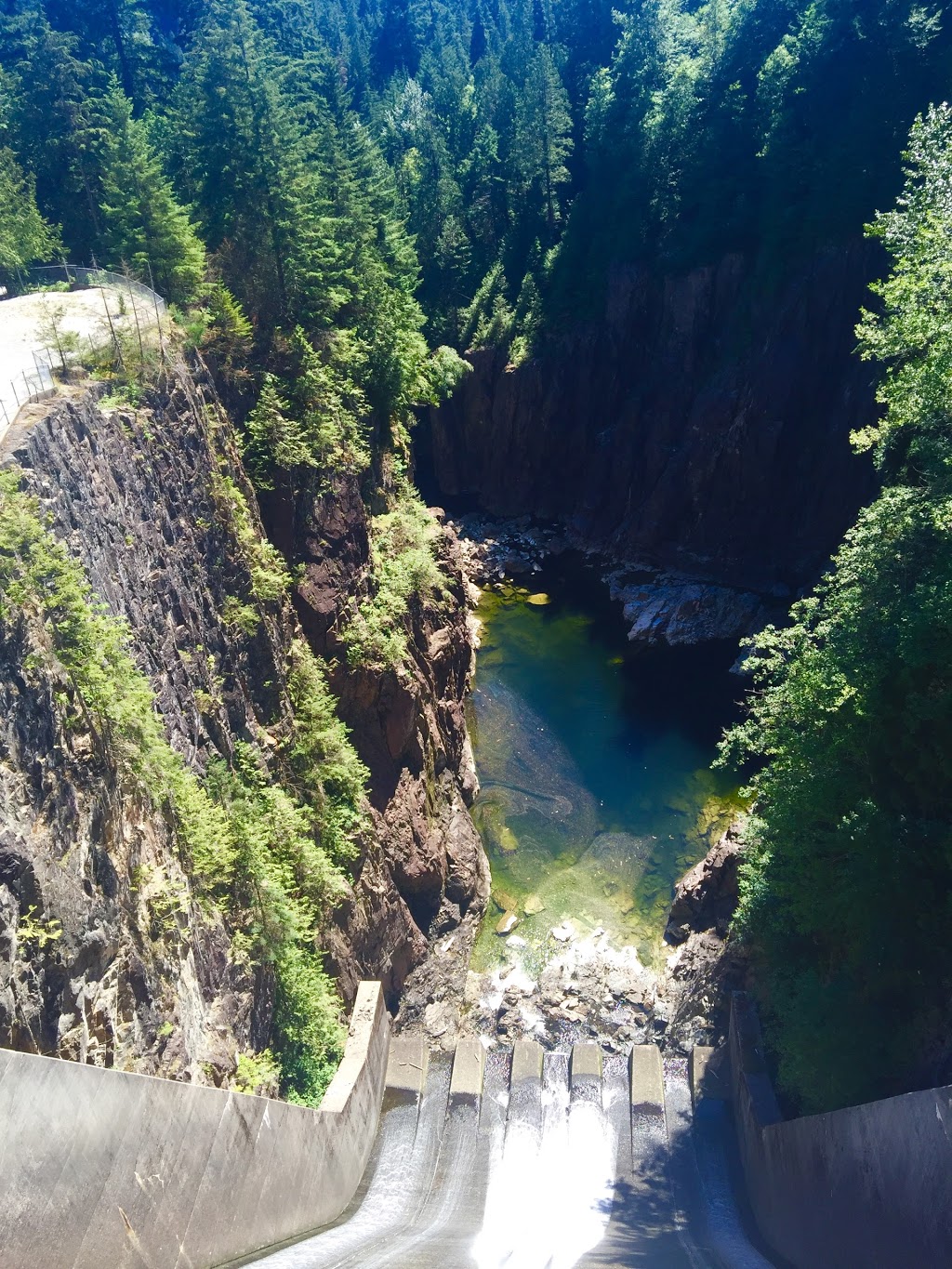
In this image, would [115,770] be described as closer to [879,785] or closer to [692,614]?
[879,785]

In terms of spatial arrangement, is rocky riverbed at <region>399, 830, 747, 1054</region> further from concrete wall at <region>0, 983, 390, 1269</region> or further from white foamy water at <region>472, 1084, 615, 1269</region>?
concrete wall at <region>0, 983, 390, 1269</region>

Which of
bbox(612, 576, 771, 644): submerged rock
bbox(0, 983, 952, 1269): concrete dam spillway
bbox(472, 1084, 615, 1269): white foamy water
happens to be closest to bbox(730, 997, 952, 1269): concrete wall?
bbox(0, 983, 952, 1269): concrete dam spillway

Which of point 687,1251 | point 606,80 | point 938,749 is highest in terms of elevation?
point 606,80

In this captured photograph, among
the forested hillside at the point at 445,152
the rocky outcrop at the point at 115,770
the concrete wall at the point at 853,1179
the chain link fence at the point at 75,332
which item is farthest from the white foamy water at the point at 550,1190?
the forested hillside at the point at 445,152

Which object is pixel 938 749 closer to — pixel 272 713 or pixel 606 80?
pixel 272 713

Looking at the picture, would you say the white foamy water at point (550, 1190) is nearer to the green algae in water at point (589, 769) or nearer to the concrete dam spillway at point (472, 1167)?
the concrete dam spillway at point (472, 1167)

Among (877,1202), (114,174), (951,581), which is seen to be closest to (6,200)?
(114,174)

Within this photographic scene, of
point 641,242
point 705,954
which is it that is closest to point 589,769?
point 705,954
